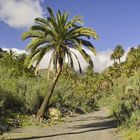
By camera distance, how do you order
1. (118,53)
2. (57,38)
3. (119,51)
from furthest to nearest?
1. (118,53)
2. (119,51)
3. (57,38)

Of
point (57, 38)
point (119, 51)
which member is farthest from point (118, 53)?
point (57, 38)

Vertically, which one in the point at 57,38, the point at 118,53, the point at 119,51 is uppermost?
the point at 119,51

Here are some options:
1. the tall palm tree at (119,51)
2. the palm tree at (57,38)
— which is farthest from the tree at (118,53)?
the palm tree at (57,38)

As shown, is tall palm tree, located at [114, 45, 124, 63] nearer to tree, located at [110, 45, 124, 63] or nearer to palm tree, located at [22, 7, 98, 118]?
tree, located at [110, 45, 124, 63]

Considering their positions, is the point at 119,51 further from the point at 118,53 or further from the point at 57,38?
the point at 57,38

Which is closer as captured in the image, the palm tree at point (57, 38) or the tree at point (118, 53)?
the palm tree at point (57, 38)

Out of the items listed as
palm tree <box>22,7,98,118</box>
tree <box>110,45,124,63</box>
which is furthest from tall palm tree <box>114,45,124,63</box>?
palm tree <box>22,7,98,118</box>

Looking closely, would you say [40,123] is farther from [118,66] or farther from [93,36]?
[118,66]

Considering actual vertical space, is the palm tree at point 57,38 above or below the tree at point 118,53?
below

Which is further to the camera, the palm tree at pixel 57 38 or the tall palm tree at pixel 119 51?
the tall palm tree at pixel 119 51

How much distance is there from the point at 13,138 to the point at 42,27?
41.2 ft

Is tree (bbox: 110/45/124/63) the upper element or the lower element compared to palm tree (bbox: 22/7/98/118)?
upper

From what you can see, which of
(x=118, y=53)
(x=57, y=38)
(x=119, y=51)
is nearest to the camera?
(x=57, y=38)

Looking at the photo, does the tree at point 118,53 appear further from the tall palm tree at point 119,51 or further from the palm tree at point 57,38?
the palm tree at point 57,38
